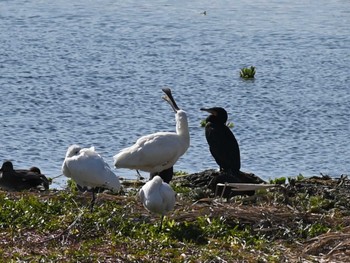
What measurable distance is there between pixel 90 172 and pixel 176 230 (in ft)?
4.35

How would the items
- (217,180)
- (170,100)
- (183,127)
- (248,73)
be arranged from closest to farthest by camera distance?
1. (217,180)
2. (183,127)
3. (170,100)
4. (248,73)

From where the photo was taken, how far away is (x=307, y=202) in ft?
38.5

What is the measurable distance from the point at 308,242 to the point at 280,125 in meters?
8.66

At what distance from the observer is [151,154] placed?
12883 mm

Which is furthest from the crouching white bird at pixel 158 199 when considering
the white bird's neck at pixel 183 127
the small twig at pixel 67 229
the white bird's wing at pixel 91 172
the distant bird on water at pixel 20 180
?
the white bird's neck at pixel 183 127

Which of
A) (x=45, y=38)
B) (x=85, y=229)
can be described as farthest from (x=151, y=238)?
Answer: (x=45, y=38)

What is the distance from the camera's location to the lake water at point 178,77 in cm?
1711

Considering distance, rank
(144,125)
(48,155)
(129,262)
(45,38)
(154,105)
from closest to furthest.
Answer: (129,262) → (48,155) → (144,125) → (154,105) → (45,38)

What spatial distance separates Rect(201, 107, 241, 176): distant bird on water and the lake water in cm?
164

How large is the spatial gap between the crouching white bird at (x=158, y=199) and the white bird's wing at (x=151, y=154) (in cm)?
232

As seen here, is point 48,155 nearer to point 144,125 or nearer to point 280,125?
point 144,125

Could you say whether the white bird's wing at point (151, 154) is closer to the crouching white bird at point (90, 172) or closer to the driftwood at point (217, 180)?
the driftwood at point (217, 180)

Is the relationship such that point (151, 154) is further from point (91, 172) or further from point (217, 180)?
point (91, 172)

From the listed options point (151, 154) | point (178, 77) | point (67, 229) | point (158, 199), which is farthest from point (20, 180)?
point (178, 77)
